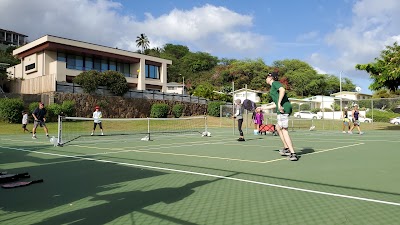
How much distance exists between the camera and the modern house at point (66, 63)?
41.7m

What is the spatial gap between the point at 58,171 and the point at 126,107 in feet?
113

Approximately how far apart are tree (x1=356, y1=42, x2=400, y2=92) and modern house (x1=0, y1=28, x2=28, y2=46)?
463ft

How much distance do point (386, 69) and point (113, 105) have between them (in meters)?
27.7

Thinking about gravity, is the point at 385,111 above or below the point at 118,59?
below

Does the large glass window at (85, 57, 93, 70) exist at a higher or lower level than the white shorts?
higher

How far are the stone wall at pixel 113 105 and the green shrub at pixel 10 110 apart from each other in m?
4.66

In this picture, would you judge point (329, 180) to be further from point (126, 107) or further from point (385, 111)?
point (126, 107)

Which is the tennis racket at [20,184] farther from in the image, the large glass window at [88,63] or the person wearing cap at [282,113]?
the large glass window at [88,63]

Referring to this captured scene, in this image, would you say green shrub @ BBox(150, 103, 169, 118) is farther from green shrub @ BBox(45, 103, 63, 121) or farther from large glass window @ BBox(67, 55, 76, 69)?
large glass window @ BBox(67, 55, 76, 69)

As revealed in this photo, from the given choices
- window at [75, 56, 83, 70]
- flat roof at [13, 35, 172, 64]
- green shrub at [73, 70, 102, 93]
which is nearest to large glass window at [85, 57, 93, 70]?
window at [75, 56, 83, 70]

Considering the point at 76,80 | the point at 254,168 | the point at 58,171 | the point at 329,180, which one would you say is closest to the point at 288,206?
the point at 329,180

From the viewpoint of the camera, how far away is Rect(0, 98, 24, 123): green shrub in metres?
30.1

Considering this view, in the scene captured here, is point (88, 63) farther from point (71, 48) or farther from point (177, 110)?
point (177, 110)

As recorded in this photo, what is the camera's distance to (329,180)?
5754 millimetres
